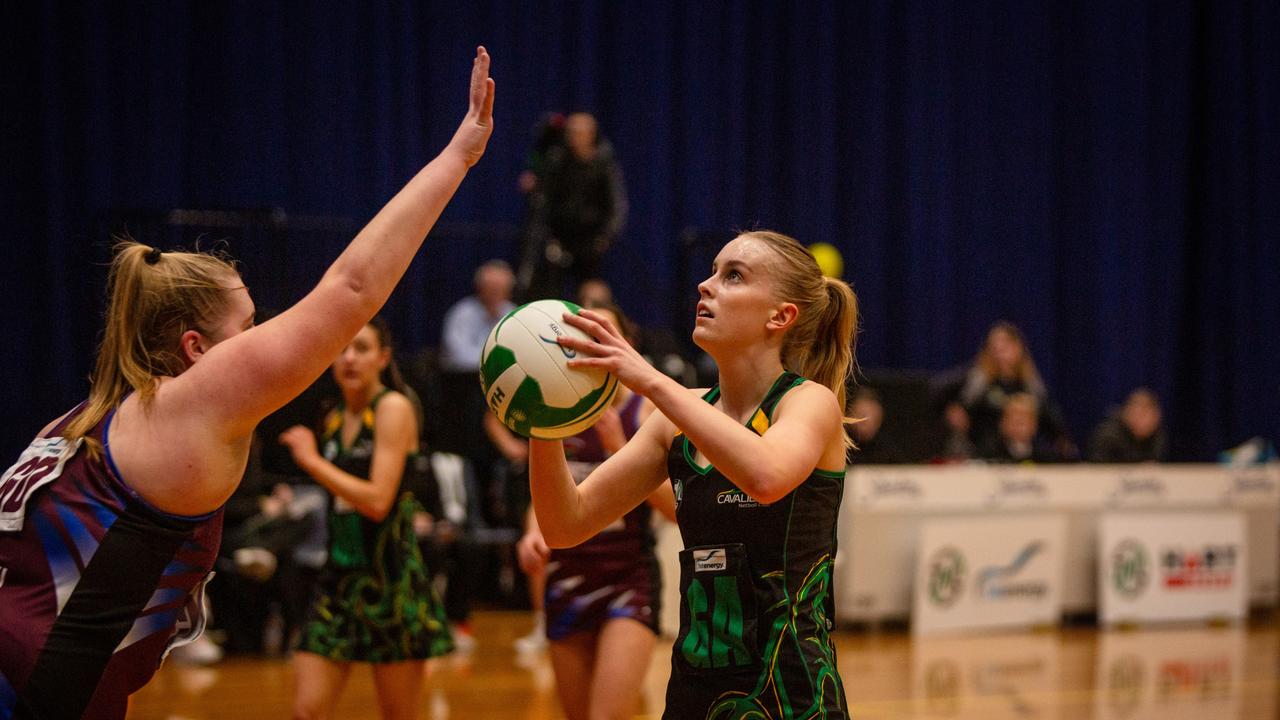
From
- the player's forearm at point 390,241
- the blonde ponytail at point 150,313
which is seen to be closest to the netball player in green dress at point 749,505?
the player's forearm at point 390,241

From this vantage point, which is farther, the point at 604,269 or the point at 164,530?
the point at 604,269

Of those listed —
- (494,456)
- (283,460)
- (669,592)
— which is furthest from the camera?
(494,456)

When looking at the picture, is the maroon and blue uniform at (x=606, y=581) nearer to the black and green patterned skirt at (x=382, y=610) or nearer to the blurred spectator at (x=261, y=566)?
the black and green patterned skirt at (x=382, y=610)

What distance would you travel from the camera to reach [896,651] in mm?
7820

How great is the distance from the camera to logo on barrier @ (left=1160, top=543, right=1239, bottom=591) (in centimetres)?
928

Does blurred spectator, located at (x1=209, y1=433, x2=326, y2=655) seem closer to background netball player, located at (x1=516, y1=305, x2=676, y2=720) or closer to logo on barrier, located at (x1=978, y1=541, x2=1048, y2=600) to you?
background netball player, located at (x1=516, y1=305, x2=676, y2=720)

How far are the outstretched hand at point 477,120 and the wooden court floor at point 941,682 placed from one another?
13.5 feet

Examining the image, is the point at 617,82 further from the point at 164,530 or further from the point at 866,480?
the point at 164,530

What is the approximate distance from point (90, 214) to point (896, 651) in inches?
260

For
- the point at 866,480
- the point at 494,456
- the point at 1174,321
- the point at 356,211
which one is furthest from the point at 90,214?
the point at 1174,321

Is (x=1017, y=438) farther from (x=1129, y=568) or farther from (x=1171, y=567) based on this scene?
(x=1171, y=567)

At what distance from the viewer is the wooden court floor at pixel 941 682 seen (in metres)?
6.08

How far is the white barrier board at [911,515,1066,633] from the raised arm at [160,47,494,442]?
6.73 m

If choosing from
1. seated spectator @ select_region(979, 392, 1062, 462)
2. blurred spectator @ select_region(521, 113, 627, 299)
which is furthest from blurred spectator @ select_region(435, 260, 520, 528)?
seated spectator @ select_region(979, 392, 1062, 462)
